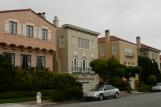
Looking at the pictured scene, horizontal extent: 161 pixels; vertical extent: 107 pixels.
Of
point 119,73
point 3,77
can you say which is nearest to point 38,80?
point 3,77

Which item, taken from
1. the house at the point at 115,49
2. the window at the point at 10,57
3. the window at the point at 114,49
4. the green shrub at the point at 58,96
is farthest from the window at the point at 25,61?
the window at the point at 114,49

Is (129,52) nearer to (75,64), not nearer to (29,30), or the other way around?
(75,64)

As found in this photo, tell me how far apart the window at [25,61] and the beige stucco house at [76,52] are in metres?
7.13

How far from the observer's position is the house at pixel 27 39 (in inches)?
1551

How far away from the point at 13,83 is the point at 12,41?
5.09 metres

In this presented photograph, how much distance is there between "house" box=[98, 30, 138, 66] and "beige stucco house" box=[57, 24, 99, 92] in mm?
9858

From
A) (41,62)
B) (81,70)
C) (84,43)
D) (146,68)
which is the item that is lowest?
(81,70)

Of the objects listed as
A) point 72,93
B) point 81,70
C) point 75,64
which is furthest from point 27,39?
point 81,70

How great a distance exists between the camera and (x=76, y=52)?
5000 centimetres

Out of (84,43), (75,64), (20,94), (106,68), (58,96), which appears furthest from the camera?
(84,43)

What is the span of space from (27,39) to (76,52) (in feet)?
32.8

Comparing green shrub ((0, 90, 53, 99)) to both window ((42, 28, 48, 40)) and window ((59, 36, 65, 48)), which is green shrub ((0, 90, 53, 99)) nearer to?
window ((42, 28, 48, 40))

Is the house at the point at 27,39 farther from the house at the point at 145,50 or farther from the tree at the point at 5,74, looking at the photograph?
the house at the point at 145,50

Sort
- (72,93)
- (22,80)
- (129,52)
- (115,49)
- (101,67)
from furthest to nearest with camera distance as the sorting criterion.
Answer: (129,52) < (115,49) < (101,67) < (22,80) < (72,93)
